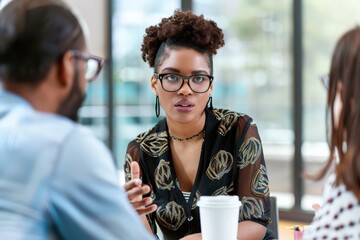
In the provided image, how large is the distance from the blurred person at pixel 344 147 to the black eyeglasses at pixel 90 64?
1.56 ft

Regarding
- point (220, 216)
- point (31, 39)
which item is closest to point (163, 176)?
point (220, 216)

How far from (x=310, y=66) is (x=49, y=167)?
432cm

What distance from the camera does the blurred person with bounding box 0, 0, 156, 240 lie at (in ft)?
3.19

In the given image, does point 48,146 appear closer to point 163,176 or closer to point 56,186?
point 56,186

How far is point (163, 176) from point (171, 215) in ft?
0.49

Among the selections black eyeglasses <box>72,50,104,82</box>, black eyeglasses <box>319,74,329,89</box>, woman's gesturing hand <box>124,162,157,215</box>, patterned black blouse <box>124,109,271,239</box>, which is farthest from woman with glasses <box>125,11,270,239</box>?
black eyeglasses <box>72,50,104,82</box>

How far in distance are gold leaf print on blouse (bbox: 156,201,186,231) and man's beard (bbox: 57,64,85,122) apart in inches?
35.6

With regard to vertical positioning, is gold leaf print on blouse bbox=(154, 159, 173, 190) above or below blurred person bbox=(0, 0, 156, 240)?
below

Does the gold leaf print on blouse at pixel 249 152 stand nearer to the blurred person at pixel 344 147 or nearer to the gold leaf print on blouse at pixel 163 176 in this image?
the gold leaf print on blouse at pixel 163 176

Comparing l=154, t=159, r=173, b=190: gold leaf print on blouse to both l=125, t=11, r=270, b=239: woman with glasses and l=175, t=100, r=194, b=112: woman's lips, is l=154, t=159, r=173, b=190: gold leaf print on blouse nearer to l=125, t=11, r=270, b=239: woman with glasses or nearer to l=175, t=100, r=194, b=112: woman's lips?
l=125, t=11, r=270, b=239: woman with glasses

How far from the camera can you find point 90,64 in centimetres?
120

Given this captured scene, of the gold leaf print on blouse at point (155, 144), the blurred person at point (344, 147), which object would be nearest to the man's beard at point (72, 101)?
the blurred person at point (344, 147)

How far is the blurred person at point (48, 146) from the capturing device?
973mm

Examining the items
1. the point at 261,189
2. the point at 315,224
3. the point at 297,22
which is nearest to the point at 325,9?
the point at 297,22
